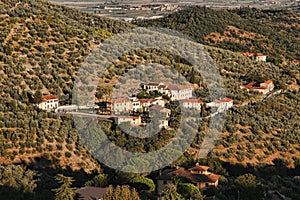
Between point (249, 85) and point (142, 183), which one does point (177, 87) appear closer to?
point (249, 85)

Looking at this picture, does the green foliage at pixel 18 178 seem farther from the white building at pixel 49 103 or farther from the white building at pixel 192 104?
the white building at pixel 192 104

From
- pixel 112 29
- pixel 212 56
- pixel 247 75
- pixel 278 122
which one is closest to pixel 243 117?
pixel 278 122

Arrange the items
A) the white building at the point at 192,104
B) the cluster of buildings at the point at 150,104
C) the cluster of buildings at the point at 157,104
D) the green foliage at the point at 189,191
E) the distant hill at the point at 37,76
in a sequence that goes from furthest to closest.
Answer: the white building at the point at 192,104, the cluster of buildings at the point at 150,104, the cluster of buildings at the point at 157,104, the distant hill at the point at 37,76, the green foliage at the point at 189,191

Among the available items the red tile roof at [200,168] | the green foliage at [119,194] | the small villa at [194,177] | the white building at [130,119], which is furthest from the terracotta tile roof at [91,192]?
the white building at [130,119]

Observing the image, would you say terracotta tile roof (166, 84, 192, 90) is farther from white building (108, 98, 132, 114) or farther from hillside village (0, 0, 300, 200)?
white building (108, 98, 132, 114)

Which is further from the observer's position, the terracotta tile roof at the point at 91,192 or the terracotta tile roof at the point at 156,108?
the terracotta tile roof at the point at 156,108

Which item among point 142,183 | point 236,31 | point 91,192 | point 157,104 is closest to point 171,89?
point 157,104
